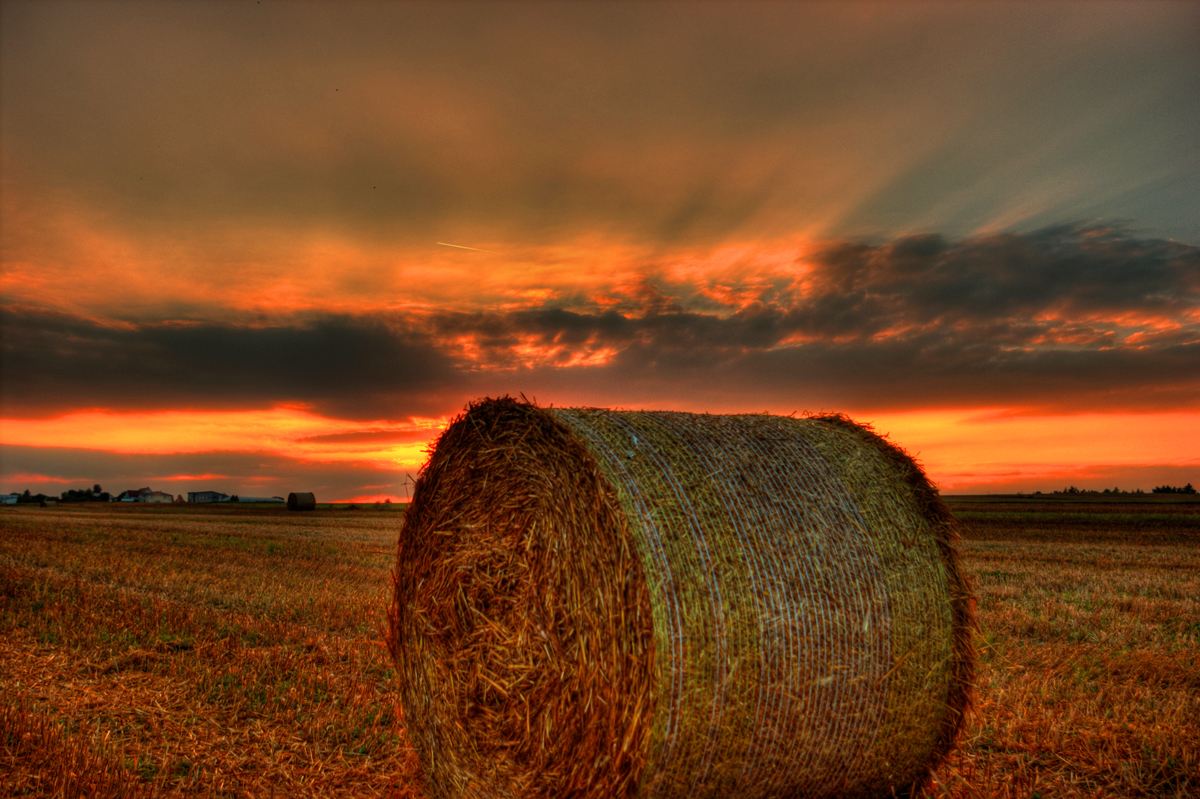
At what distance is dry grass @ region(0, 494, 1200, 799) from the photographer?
205 inches

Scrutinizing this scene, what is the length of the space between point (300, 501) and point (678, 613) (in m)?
54.5

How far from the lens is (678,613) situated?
4.04 m

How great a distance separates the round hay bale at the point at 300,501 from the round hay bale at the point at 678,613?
52013 mm

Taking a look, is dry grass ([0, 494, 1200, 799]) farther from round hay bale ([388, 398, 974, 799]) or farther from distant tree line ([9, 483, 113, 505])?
distant tree line ([9, 483, 113, 505])

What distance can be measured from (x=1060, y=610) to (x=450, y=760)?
8687 millimetres

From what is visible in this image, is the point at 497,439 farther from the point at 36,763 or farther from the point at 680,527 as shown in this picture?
the point at 36,763

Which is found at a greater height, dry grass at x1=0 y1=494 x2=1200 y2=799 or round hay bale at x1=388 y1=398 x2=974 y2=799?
round hay bale at x1=388 y1=398 x2=974 y2=799

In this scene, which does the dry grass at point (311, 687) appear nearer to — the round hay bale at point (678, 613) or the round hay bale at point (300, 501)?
the round hay bale at point (678, 613)

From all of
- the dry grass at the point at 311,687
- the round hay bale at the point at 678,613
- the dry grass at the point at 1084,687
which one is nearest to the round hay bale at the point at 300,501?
the dry grass at the point at 311,687

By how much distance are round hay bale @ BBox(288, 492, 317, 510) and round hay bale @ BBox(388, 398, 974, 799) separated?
171 feet


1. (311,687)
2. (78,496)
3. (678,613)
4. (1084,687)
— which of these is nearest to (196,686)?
(311,687)

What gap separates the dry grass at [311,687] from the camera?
520 centimetres

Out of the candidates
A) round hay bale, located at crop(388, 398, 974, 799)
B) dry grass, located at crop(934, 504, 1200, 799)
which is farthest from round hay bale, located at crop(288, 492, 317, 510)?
round hay bale, located at crop(388, 398, 974, 799)

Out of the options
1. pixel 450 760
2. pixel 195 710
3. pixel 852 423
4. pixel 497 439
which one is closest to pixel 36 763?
pixel 195 710
